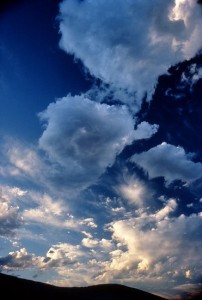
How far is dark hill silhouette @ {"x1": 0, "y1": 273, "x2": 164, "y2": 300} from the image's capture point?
58.4 feet

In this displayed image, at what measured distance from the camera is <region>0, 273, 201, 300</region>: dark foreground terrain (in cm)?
1777

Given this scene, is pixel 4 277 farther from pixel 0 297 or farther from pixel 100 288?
pixel 100 288

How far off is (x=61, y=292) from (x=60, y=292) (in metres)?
0.20

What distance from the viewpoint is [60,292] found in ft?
71.8

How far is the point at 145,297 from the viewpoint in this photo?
85.3 ft

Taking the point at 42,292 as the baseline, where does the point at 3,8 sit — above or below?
above

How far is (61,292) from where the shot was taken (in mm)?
22047

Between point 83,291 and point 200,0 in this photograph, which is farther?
point 83,291

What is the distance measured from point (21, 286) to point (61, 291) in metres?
4.96

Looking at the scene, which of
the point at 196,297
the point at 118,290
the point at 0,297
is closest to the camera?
the point at 0,297

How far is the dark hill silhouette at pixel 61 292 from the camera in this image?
58.4 feet

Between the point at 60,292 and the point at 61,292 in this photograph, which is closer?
the point at 60,292

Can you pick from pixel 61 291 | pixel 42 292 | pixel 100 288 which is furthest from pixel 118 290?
pixel 42 292

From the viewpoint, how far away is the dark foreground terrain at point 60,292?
58.3 ft
